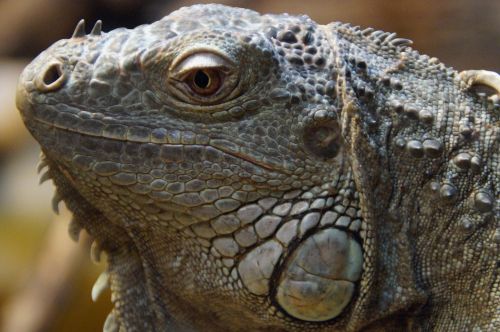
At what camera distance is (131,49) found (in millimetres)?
2607

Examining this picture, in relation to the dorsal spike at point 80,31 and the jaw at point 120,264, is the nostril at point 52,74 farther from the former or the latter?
the jaw at point 120,264

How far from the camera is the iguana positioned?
8.20ft

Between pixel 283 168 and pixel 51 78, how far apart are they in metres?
0.88

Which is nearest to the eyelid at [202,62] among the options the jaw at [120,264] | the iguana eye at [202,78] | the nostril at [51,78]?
the iguana eye at [202,78]

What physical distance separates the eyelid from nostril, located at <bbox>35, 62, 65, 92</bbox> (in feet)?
1.43

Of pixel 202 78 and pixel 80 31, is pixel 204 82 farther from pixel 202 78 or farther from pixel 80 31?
pixel 80 31

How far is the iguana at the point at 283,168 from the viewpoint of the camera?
2.50 metres

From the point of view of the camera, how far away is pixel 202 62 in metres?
2.52

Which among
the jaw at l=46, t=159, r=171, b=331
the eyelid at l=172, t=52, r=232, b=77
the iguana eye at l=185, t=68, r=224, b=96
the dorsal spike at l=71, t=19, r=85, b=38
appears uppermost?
the eyelid at l=172, t=52, r=232, b=77

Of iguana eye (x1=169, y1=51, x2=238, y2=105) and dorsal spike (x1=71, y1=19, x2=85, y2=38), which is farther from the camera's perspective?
dorsal spike (x1=71, y1=19, x2=85, y2=38)

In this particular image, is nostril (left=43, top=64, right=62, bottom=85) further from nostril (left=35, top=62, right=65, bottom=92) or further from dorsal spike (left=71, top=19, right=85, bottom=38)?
dorsal spike (left=71, top=19, right=85, bottom=38)

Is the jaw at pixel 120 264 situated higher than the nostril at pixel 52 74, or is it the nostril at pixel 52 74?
the nostril at pixel 52 74

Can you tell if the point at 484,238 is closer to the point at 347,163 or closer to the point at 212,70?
the point at 347,163

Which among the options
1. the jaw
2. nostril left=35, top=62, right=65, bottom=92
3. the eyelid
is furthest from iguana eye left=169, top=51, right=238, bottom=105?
the jaw
